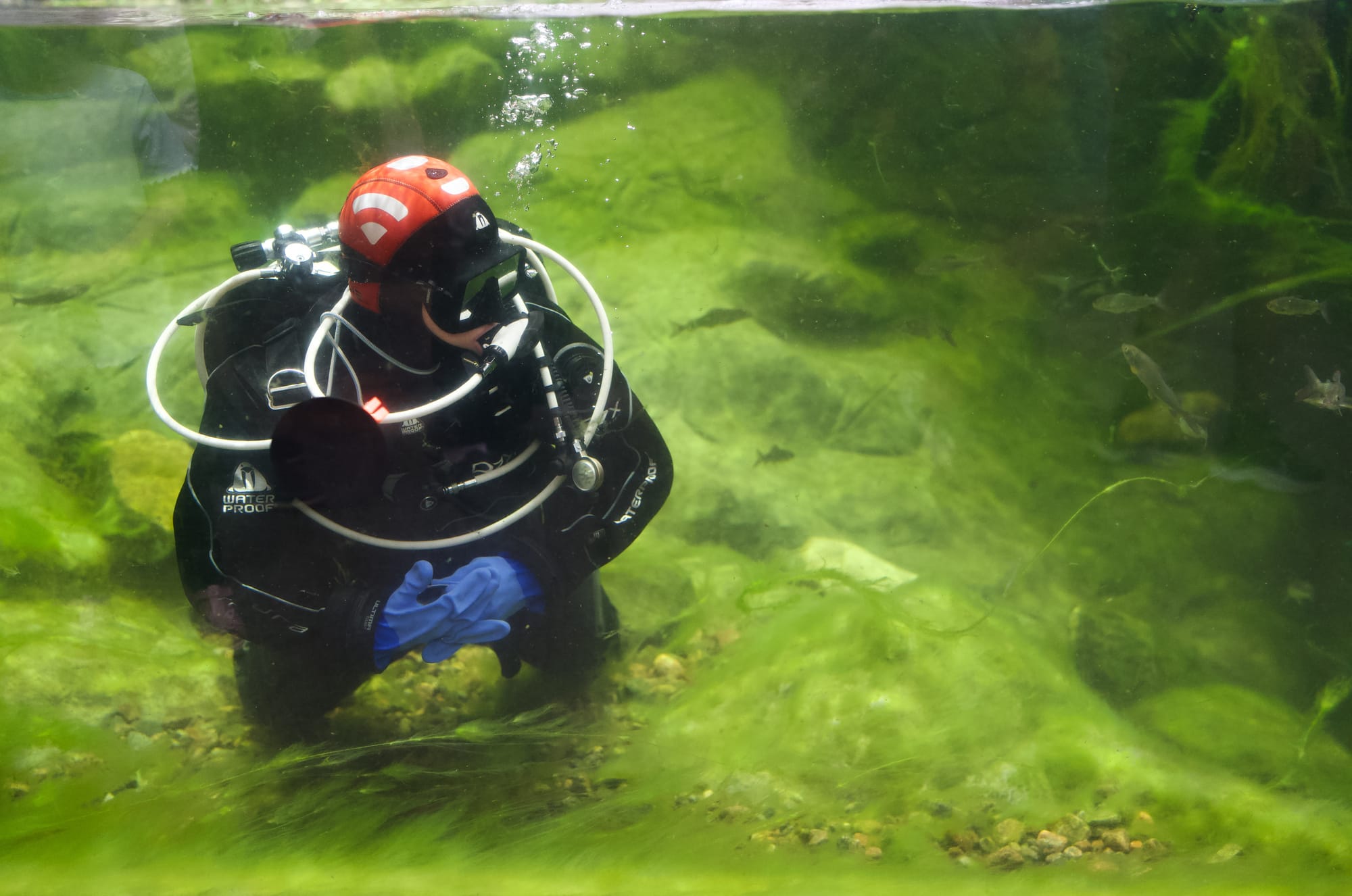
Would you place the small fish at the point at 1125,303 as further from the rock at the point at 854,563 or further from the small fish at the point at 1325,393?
the rock at the point at 854,563

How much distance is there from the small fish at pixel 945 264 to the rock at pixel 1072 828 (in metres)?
3.10

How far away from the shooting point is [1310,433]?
380 centimetres

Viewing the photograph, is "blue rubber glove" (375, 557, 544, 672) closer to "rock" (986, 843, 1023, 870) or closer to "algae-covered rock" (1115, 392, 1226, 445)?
"rock" (986, 843, 1023, 870)

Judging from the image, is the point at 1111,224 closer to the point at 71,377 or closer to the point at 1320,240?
the point at 1320,240

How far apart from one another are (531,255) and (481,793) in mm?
1848

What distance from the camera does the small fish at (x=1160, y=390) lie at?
3.74 meters

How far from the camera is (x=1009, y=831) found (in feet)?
8.30

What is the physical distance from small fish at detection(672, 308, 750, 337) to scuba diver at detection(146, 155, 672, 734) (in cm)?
197

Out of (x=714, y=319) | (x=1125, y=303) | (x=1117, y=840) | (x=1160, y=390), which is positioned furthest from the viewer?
(x=714, y=319)

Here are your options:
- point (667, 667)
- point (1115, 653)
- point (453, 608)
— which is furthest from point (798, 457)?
point (453, 608)

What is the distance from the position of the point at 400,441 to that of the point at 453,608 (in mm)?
613

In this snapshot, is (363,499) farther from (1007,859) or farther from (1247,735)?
(1247,735)

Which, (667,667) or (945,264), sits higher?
(945,264)

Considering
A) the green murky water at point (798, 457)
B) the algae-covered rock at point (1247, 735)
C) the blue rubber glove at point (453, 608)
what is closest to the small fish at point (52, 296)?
the green murky water at point (798, 457)
